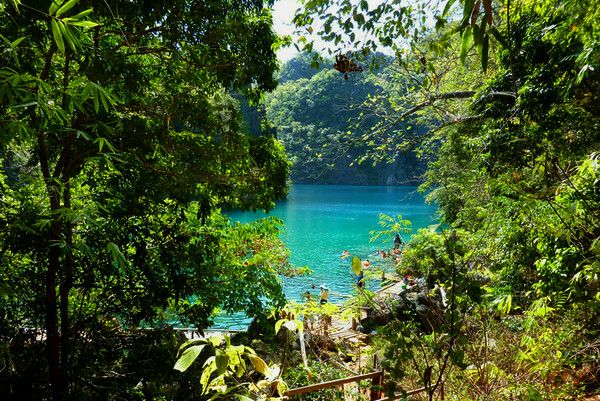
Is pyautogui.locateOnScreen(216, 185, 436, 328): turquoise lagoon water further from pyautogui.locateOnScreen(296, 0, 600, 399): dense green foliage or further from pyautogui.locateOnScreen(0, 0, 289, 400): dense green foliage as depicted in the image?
pyautogui.locateOnScreen(0, 0, 289, 400): dense green foliage

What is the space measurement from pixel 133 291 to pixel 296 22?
8.77 feet

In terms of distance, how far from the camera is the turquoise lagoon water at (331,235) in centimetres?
1313

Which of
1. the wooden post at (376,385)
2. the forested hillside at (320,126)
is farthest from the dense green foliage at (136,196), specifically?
the forested hillside at (320,126)

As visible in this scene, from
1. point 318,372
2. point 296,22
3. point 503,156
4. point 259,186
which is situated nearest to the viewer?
point 296,22

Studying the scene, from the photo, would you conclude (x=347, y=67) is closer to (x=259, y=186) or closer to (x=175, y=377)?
(x=259, y=186)

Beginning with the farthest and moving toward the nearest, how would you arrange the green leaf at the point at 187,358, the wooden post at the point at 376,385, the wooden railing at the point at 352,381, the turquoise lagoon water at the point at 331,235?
the turquoise lagoon water at the point at 331,235
the wooden post at the point at 376,385
the wooden railing at the point at 352,381
the green leaf at the point at 187,358

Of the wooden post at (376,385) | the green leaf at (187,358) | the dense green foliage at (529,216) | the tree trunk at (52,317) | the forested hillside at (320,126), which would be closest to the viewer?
the green leaf at (187,358)

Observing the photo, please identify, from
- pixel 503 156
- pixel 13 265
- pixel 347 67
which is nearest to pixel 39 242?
pixel 13 265

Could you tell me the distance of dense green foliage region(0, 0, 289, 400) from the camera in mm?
2738

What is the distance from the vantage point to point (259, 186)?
3621 mm

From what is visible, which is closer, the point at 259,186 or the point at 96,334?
the point at 96,334

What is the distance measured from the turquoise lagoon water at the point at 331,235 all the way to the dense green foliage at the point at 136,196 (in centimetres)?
151

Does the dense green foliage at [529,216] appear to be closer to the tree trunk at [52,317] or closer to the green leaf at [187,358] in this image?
the green leaf at [187,358]

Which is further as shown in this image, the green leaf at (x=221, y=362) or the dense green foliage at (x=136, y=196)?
the dense green foliage at (x=136, y=196)
